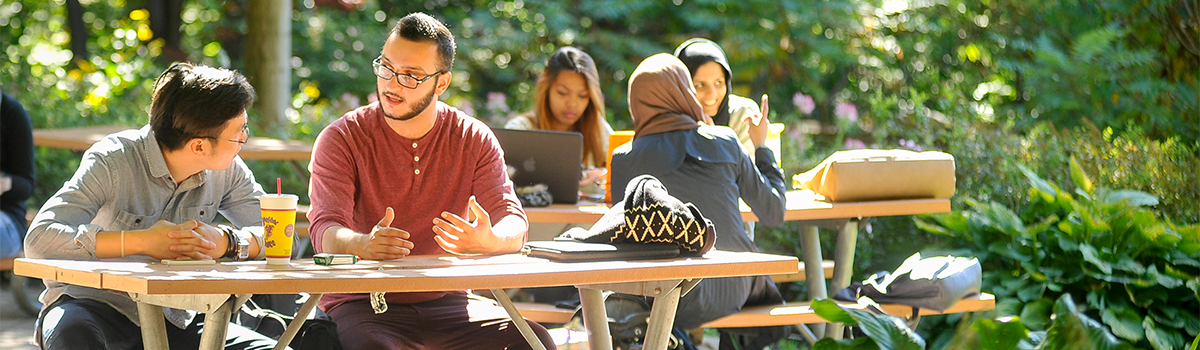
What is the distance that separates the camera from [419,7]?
11.6m

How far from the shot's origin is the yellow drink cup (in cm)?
232

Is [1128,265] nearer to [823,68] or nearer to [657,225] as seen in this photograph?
[657,225]

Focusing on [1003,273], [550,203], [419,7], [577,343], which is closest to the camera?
[577,343]

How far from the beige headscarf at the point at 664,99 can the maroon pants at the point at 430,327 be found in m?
1.02

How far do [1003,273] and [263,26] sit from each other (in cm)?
526

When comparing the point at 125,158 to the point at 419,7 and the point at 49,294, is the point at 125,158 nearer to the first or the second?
the point at 49,294

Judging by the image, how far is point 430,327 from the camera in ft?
9.47

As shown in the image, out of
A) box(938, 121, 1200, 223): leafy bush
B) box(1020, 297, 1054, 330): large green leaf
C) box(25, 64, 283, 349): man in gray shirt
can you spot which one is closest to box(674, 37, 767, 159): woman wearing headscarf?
box(1020, 297, 1054, 330): large green leaf

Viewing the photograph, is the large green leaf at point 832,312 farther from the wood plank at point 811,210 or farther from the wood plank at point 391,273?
the wood plank at point 811,210

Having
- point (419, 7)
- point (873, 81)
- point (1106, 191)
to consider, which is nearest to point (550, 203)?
point (1106, 191)

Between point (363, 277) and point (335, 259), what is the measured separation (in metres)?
0.27

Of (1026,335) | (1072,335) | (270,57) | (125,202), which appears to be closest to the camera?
(1072,335)

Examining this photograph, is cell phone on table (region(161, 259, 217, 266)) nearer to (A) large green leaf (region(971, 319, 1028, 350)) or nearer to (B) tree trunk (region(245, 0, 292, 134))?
(A) large green leaf (region(971, 319, 1028, 350))

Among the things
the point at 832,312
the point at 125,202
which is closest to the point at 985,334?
the point at 832,312
